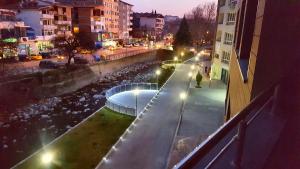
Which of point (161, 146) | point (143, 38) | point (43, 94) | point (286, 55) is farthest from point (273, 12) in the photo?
point (143, 38)

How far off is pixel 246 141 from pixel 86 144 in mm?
16047

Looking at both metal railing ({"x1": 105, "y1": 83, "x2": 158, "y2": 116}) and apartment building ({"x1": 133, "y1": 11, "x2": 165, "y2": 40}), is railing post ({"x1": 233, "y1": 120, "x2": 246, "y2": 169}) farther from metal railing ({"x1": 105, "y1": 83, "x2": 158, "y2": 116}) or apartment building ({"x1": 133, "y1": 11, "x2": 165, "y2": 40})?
apartment building ({"x1": 133, "y1": 11, "x2": 165, "y2": 40})

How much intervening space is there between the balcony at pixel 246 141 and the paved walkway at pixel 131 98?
820 inches

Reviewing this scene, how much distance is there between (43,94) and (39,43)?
73.8ft

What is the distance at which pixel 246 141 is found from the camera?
2723 millimetres

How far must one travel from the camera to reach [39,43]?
1969 inches

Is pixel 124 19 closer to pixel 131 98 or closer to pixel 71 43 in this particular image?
→ pixel 71 43

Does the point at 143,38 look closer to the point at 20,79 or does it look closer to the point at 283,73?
the point at 20,79

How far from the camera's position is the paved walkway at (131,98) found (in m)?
25.1

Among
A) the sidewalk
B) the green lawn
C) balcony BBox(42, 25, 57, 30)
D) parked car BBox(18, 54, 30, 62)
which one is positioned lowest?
the green lawn

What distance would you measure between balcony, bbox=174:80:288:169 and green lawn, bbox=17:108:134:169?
13.3 meters

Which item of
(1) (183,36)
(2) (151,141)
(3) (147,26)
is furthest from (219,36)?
(3) (147,26)

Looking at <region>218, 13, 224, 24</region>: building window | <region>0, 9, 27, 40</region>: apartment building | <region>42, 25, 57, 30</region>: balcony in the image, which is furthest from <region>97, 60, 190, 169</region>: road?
<region>42, 25, 57, 30</region>: balcony

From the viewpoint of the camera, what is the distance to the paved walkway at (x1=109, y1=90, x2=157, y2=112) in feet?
82.5
